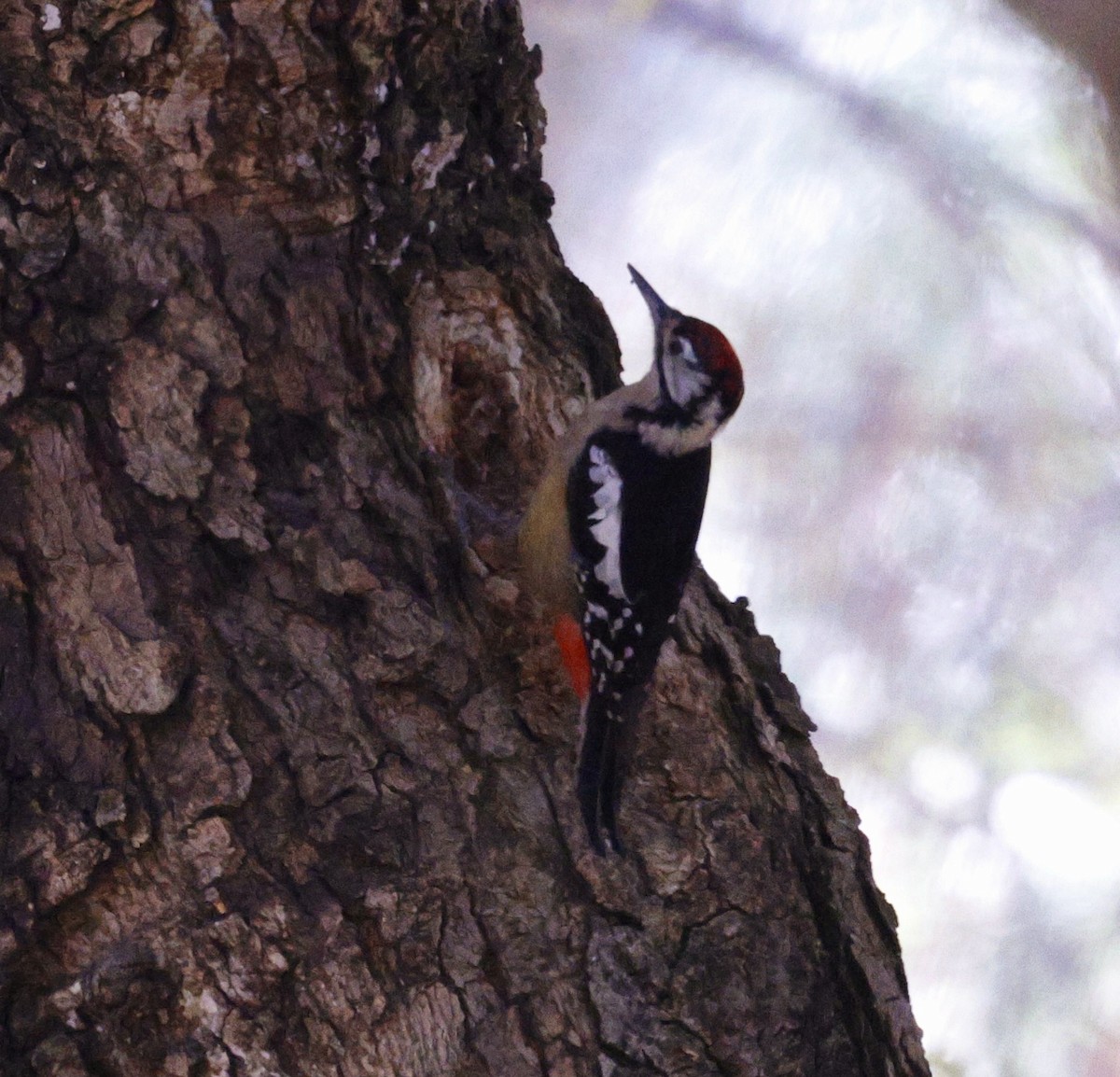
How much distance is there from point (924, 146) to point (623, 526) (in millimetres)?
1225

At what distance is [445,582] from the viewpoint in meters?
1.52

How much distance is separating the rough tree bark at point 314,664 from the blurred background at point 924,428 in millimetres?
909

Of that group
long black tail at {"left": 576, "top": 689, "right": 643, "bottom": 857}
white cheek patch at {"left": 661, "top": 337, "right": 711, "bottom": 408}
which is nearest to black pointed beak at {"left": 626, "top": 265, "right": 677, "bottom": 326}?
white cheek patch at {"left": 661, "top": 337, "right": 711, "bottom": 408}

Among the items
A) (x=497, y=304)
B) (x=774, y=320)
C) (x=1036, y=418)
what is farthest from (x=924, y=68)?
(x=497, y=304)

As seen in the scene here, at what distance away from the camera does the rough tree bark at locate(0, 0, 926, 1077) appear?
1.28 metres

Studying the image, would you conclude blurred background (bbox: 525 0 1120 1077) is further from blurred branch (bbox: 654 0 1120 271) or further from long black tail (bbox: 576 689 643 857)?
long black tail (bbox: 576 689 643 857)

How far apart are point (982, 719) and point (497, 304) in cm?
153

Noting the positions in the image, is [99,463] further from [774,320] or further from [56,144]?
[774,320]

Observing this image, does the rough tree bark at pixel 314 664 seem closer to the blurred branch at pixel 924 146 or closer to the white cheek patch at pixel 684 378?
the white cheek patch at pixel 684 378

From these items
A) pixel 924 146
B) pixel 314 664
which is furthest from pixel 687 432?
pixel 924 146

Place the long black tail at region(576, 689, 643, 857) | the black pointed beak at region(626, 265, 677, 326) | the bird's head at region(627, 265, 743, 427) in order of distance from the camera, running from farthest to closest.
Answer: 1. the black pointed beak at region(626, 265, 677, 326)
2. the bird's head at region(627, 265, 743, 427)
3. the long black tail at region(576, 689, 643, 857)

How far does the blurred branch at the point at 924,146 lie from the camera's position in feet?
8.14

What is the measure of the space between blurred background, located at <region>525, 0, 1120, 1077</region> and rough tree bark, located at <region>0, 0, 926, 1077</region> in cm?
91

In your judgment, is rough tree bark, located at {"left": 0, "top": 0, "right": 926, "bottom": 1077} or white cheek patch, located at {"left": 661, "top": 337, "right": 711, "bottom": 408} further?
white cheek patch, located at {"left": 661, "top": 337, "right": 711, "bottom": 408}
